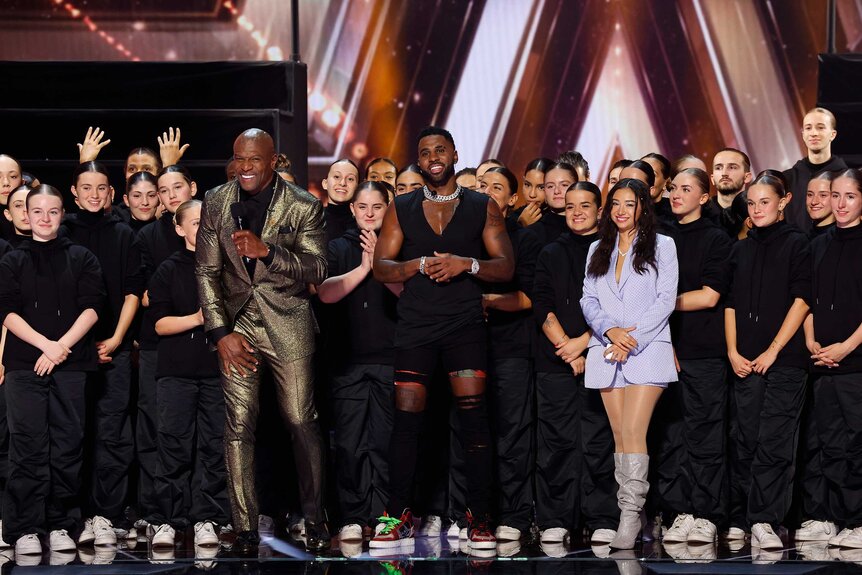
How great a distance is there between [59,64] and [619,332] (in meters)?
4.96

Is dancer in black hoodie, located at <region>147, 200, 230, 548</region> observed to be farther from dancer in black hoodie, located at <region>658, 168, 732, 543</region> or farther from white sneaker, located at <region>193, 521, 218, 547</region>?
dancer in black hoodie, located at <region>658, 168, 732, 543</region>

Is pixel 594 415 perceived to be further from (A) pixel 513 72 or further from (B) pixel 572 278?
(A) pixel 513 72

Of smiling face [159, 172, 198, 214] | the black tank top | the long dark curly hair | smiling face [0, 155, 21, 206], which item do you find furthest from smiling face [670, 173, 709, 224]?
smiling face [0, 155, 21, 206]

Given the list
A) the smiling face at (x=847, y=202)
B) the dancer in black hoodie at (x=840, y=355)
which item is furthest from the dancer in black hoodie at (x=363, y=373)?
the smiling face at (x=847, y=202)

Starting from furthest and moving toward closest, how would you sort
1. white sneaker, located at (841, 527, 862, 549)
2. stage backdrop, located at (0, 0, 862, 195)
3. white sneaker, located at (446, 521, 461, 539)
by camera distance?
1. stage backdrop, located at (0, 0, 862, 195)
2. white sneaker, located at (446, 521, 461, 539)
3. white sneaker, located at (841, 527, 862, 549)

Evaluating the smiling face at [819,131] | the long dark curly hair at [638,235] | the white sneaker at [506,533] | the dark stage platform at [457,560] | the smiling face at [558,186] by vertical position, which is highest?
the smiling face at [819,131]

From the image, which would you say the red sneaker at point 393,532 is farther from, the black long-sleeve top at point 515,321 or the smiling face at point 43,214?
the smiling face at point 43,214

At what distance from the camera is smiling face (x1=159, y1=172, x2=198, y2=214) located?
5.70m

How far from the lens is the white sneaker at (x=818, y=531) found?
16.9 feet

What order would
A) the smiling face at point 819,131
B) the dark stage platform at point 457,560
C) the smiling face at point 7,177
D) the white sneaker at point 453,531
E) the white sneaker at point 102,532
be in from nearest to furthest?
1. the dark stage platform at point 457,560
2. the white sneaker at point 102,532
3. the white sneaker at point 453,531
4. the smiling face at point 7,177
5. the smiling face at point 819,131

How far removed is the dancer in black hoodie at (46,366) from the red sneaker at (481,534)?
1.81m

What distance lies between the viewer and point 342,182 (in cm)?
594

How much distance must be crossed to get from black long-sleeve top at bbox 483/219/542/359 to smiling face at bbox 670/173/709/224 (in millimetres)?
680

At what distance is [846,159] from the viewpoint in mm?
7551
